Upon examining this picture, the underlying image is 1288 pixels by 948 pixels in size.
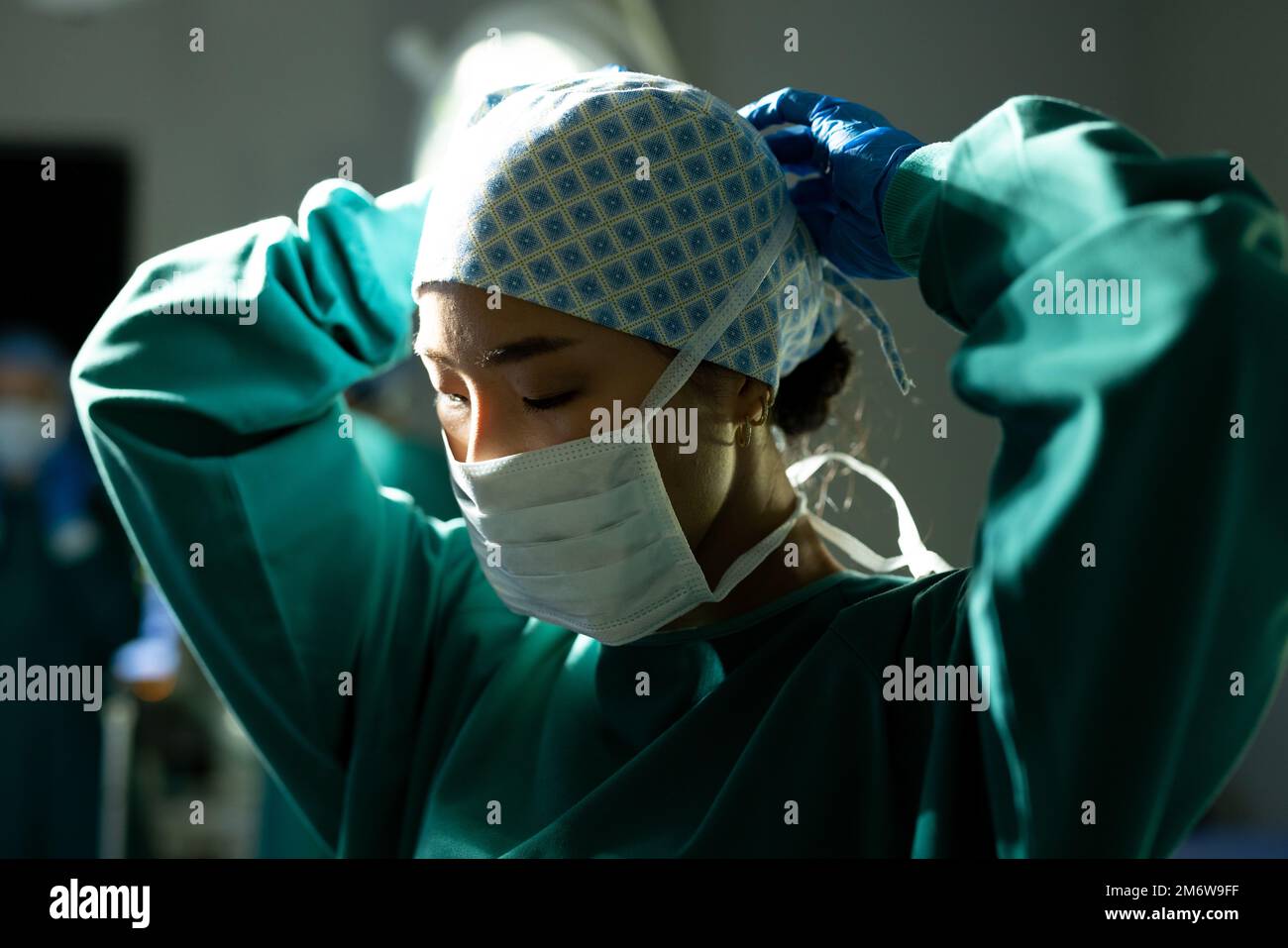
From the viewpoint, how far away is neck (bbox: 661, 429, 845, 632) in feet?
3.94

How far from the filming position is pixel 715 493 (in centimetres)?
118

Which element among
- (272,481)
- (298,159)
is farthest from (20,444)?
(272,481)

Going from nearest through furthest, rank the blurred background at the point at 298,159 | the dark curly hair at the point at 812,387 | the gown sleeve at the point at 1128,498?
the gown sleeve at the point at 1128,498 → the dark curly hair at the point at 812,387 → the blurred background at the point at 298,159

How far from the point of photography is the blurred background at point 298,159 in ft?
8.48

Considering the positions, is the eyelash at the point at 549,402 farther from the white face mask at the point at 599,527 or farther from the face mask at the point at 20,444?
the face mask at the point at 20,444

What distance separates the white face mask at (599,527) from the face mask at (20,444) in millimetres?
2889

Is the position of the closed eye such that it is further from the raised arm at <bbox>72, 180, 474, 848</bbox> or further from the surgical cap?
the raised arm at <bbox>72, 180, 474, 848</bbox>

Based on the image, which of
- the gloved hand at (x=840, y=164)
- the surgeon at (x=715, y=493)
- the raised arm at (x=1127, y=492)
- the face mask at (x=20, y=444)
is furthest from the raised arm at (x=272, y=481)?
the face mask at (x=20, y=444)

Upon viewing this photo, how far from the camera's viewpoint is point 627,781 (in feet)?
3.66

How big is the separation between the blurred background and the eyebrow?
57cm

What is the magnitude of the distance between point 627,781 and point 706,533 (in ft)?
0.80

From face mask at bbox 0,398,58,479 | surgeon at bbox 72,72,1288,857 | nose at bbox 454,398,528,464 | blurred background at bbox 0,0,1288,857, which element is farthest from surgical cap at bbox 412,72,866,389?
face mask at bbox 0,398,58,479
